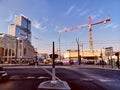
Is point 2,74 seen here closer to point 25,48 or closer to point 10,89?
point 10,89

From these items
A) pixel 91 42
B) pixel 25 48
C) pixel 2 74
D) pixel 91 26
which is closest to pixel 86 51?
pixel 91 42

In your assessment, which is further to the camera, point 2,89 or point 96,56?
point 96,56

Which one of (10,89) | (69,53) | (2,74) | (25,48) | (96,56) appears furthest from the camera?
(25,48)

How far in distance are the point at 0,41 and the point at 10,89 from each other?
145 meters

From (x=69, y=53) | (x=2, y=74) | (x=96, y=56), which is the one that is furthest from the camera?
(x=69, y=53)

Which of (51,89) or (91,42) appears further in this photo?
(91,42)

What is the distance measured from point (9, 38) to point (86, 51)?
180ft

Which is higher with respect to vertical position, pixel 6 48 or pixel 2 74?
pixel 6 48

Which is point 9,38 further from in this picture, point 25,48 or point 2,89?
point 2,89

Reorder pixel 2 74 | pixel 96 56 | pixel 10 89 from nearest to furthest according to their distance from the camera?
pixel 10 89 → pixel 2 74 → pixel 96 56

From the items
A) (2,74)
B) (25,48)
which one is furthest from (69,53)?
(2,74)

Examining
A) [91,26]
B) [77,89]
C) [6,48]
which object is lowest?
[77,89]

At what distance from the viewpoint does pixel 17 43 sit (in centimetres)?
16838

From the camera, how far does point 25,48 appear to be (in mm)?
180250
